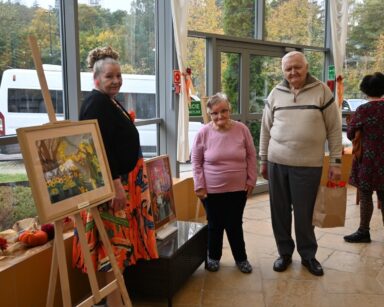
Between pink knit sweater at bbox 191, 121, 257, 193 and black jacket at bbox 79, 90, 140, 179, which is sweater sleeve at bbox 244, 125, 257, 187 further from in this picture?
Result: black jacket at bbox 79, 90, 140, 179

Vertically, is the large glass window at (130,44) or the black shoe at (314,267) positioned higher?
the large glass window at (130,44)

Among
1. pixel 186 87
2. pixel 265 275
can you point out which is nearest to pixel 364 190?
pixel 265 275

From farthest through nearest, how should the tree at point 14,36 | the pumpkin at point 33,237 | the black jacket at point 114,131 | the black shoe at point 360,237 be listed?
the black shoe at point 360,237 → the tree at point 14,36 → the pumpkin at point 33,237 → the black jacket at point 114,131

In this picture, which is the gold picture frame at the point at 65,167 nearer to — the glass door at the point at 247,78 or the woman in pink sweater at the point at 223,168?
the woman in pink sweater at the point at 223,168

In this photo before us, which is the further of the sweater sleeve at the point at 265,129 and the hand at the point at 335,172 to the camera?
the sweater sleeve at the point at 265,129

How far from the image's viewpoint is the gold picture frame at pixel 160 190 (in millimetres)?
2721

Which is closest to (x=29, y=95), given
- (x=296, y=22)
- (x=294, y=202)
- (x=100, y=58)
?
(x=100, y=58)

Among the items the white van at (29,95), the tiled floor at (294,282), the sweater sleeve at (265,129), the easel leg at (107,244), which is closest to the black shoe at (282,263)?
the tiled floor at (294,282)

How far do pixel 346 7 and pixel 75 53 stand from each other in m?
4.34

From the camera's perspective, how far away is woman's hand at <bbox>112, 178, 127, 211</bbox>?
79.7 inches

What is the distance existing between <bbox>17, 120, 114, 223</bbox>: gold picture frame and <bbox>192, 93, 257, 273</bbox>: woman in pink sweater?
3.17ft

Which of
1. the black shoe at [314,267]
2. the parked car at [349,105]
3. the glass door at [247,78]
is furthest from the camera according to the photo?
the parked car at [349,105]

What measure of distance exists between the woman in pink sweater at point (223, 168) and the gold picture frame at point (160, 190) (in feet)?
0.80

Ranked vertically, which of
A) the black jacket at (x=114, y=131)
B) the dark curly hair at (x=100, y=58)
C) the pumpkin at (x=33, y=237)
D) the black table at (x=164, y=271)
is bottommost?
the black table at (x=164, y=271)
